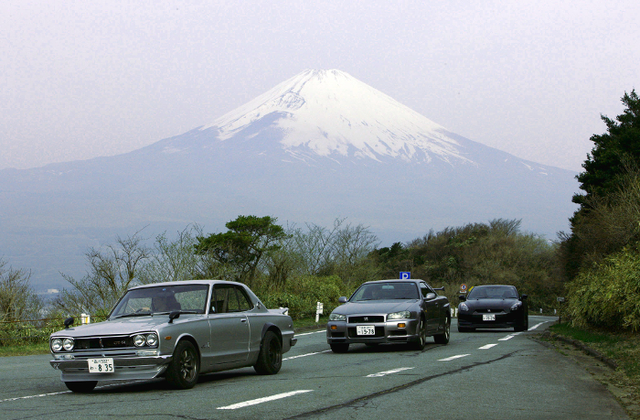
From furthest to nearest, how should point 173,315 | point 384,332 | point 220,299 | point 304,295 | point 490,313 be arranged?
A: point 304,295
point 490,313
point 384,332
point 220,299
point 173,315

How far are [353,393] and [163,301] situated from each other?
121 inches

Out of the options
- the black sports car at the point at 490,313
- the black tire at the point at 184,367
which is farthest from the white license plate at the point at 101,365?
the black sports car at the point at 490,313

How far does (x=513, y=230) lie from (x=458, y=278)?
17034 mm

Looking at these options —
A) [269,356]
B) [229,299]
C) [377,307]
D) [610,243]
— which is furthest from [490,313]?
[229,299]

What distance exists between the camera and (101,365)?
28.4ft

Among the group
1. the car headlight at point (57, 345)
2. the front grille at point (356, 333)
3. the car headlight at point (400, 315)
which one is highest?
the car headlight at point (400, 315)

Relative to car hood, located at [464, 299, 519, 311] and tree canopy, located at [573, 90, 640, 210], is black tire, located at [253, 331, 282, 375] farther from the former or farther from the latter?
tree canopy, located at [573, 90, 640, 210]

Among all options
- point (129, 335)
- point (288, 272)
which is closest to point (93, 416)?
point (129, 335)

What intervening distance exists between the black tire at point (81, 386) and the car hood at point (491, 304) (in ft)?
50.5

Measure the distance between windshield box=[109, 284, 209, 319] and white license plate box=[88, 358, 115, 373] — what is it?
1.20 meters

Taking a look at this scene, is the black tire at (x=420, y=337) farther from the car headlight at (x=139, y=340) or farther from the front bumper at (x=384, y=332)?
the car headlight at (x=139, y=340)

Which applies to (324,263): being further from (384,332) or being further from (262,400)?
(262,400)

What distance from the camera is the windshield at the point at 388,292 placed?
1606 cm

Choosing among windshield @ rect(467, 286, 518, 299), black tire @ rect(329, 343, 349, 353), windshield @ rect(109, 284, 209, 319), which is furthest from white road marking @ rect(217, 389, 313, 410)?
windshield @ rect(467, 286, 518, 299)
